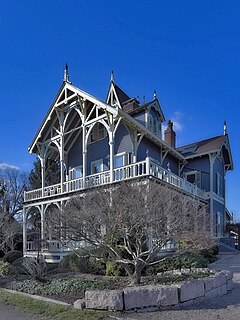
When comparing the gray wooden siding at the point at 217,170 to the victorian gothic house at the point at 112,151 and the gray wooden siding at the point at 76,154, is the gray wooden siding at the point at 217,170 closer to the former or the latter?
the victorian gothic house at the point at 112,151

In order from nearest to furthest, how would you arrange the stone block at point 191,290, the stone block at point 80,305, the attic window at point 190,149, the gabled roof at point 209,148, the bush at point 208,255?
the stone block at point 80,305 < the stone block at point 191,290 < the bush at point 208,255 < the gabled roof at point 209,148 < the attic window at point 190,149

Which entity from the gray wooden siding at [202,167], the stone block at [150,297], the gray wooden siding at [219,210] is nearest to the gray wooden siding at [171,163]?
the gray wooden siding at [202,167]

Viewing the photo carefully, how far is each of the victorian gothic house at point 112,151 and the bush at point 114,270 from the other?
4.94m

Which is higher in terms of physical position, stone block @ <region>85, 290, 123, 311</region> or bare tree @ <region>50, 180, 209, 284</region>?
bare tree @ <region>50, 180, 209, 284</region>

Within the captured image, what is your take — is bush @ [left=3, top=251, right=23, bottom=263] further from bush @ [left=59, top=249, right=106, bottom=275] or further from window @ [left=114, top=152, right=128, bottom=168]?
window @ [left=114, top=152, right=128, bottom=168]

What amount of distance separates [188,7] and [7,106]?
39.4ft

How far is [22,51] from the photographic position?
15727 mm

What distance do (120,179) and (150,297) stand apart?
980 cm

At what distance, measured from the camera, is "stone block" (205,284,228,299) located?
903 cm

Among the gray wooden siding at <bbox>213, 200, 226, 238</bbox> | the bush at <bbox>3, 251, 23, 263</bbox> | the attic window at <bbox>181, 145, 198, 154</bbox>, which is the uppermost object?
A: the attic window at <bbox>181, 145, 198, 154</bbox>

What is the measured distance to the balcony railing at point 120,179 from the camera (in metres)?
16.8

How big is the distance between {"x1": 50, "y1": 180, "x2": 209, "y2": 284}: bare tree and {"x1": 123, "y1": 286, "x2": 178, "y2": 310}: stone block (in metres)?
1.62

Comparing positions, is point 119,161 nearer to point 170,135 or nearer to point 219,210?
point 170,135

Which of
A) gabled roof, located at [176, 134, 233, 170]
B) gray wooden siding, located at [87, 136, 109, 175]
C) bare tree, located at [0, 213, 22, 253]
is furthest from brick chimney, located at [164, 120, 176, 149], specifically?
bare tree, located at [0, 213, 22, 253]
